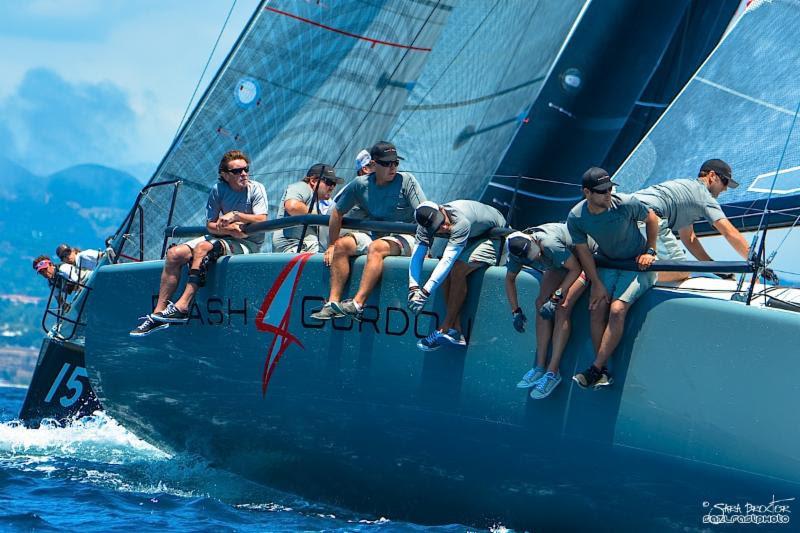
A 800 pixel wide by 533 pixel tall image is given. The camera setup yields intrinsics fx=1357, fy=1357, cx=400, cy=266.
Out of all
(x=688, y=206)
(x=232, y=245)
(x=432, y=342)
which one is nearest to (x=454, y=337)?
(x=432, y=342)

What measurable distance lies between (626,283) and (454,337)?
89cm

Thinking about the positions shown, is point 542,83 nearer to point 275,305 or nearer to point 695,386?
point 275,305

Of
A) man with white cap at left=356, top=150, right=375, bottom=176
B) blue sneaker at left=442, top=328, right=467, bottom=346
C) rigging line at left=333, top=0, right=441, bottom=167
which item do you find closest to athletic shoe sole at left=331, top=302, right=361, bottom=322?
blue sneaker at left=442, top=328, right=467, bottom=346

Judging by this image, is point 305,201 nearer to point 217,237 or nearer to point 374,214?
point 217,237

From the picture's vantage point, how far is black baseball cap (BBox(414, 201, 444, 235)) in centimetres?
601

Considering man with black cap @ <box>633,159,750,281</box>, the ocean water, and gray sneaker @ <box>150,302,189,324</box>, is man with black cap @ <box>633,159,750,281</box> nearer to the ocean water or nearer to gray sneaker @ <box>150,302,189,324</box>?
the ocean water

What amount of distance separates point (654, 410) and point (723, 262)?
0.69 m

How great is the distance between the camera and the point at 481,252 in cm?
629

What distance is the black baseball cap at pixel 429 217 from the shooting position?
6.01 m

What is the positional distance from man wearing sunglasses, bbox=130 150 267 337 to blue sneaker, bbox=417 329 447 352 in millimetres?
1496

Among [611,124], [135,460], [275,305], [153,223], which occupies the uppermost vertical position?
[611,124]

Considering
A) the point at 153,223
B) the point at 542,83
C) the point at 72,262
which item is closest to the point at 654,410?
the point at 542,83

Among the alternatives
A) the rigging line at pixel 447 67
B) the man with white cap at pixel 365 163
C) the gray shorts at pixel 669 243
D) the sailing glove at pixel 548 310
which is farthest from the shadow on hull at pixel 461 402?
the rigging line at pixel 447 67

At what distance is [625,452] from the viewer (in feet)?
18.7
